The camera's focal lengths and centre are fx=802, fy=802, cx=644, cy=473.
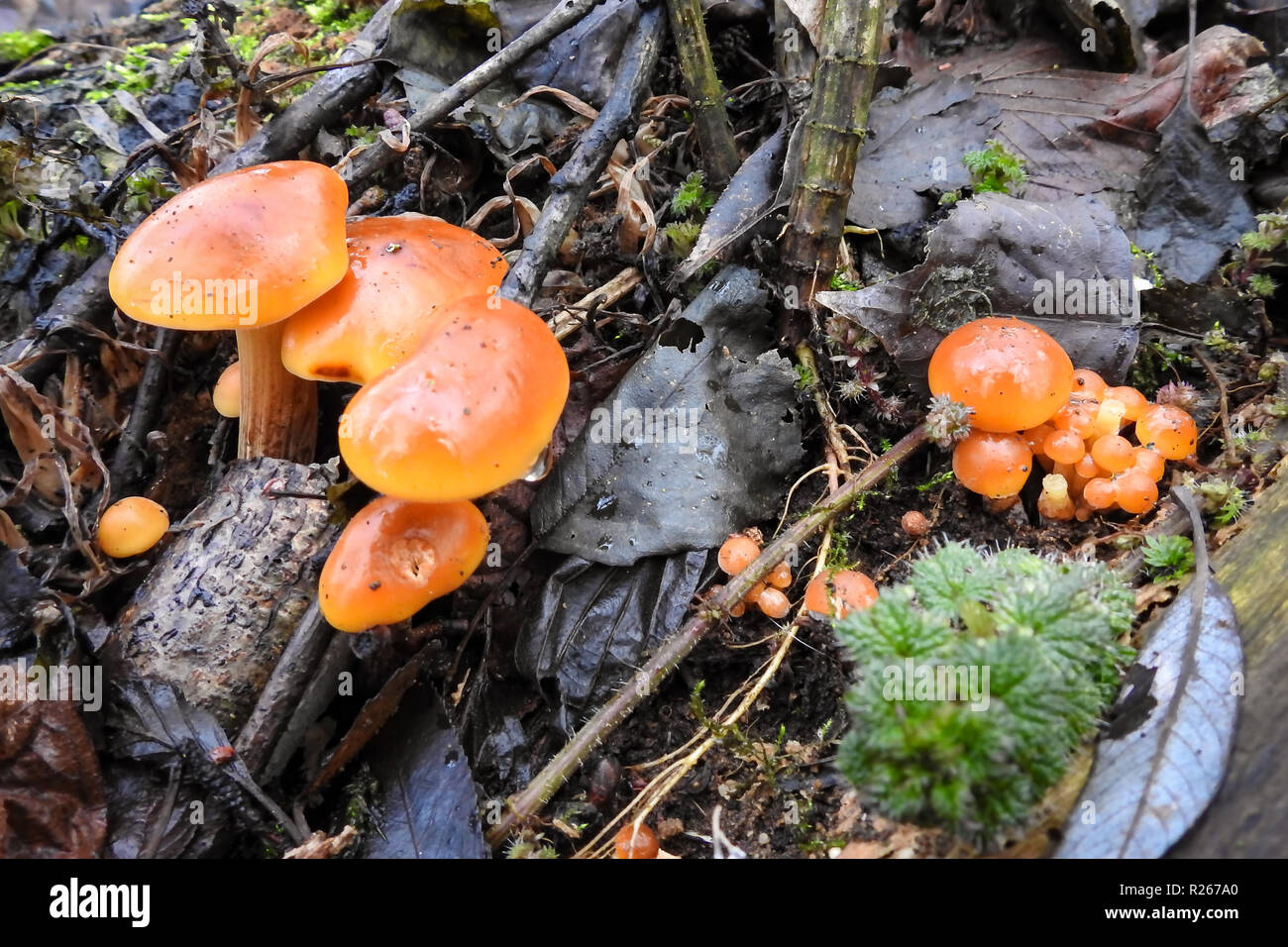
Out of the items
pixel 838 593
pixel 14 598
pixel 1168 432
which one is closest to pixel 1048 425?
pixel 1168 432

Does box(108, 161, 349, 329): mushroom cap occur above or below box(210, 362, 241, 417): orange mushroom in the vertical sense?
A: above

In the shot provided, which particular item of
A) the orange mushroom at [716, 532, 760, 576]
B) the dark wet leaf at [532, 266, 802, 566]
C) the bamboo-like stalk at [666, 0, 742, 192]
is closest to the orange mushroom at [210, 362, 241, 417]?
the dark wet leaf at [532, 266, 802, 566]

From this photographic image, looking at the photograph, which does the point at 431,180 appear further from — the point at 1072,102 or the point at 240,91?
the point at 1072,102

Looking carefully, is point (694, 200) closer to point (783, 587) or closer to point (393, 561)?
Answer: point (783, 587)

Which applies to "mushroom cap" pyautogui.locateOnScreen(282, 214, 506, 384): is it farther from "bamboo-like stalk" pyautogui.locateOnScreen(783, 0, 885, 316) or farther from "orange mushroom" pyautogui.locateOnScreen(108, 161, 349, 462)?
"bamboo-like stalk" pyautogui.locateOnScreen(783, 0, 885, 316)

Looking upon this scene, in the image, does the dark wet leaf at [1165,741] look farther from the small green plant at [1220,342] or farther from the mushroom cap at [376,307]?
the mushroom cap at [376,307]
